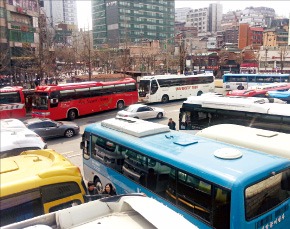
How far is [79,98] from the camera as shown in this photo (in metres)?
22.3

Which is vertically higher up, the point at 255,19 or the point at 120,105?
the point at 255,19

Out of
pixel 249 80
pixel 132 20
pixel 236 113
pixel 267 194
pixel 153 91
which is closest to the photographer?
pixel 267 194

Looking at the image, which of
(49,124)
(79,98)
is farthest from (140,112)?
(49,124)

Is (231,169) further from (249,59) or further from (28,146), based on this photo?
(249,59)

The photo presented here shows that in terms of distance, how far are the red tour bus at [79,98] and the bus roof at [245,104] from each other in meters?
9.95

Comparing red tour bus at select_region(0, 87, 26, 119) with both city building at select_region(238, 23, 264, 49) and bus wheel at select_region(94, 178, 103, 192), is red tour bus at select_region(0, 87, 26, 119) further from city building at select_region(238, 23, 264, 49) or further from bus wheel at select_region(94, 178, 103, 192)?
city building at select_region(238, 23, 264, 49)

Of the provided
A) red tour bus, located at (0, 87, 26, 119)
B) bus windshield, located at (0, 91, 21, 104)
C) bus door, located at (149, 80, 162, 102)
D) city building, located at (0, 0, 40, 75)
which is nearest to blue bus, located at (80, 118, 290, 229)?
red tour bus, located at (0, 87, 26, 119)

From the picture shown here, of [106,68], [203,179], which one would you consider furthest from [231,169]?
[106,68]

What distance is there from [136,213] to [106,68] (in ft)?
209

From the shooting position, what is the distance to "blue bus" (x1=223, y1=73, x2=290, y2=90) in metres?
33.8

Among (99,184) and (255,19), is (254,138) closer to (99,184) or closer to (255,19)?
(99,184)

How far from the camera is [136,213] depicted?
171 inches

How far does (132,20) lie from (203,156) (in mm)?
119308

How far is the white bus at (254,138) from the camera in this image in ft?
24.0
